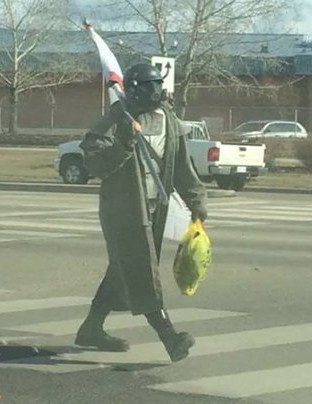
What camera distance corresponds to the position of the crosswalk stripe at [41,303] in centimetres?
968

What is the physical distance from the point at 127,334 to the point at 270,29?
38.0 meters

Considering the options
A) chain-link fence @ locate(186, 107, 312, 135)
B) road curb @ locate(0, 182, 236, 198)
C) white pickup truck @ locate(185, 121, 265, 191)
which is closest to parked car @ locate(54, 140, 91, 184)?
road curb @ locate(0, 182, 236, 198)

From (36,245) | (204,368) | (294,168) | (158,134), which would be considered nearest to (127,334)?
(204,368)

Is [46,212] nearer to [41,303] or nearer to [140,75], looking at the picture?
[41,303]

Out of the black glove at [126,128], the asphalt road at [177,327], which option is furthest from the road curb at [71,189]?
the black glove at [126,128]

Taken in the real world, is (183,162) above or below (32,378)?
above

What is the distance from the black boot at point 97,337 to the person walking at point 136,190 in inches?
9.0

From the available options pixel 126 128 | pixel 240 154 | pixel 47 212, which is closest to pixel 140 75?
pixel 126 128

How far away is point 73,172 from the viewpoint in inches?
1216

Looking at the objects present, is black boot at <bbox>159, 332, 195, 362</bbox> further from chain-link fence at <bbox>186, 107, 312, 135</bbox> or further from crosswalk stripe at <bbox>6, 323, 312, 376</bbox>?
chain-link fence at <bbox>186, 107, 312, 135</bbox>

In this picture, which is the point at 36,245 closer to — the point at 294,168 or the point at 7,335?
the point at 7,335

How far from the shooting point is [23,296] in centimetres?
1039

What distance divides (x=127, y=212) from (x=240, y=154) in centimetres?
2191

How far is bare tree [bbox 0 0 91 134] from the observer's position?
57.9 meters
